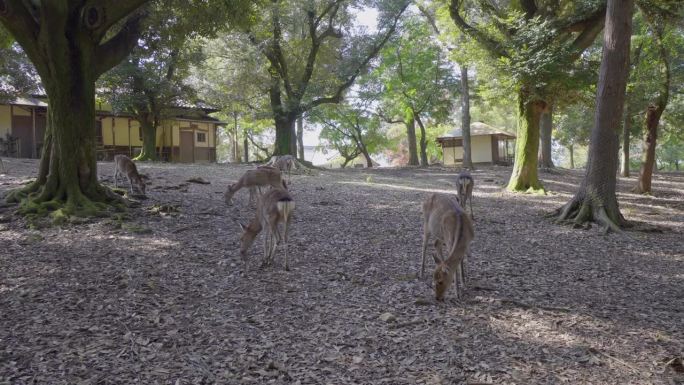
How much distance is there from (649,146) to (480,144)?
23525mm

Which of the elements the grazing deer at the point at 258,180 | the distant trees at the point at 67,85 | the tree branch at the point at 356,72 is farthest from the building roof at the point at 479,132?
the distant trees at the point at 67,85

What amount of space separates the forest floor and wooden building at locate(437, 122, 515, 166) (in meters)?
30.8

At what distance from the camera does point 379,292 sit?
638 cm

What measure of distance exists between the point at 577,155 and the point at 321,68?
5933cm

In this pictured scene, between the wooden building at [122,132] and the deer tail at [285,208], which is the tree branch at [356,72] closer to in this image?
the wooden building at [122,132]

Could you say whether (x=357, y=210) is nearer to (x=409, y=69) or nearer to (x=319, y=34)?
(x=319, y=34)

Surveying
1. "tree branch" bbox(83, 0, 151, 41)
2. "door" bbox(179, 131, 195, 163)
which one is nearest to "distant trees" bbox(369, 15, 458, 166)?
"door" bbox(179, 131, 195, 163)

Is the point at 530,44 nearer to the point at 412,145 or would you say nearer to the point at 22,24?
the point at 22,24

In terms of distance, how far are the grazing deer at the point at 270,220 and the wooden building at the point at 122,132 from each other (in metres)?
22.8

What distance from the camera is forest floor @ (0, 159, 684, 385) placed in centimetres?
435

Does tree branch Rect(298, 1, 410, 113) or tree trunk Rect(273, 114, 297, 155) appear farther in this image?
tree trunk Rect(273, 114, 297, 155)

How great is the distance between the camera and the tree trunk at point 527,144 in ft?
52.5

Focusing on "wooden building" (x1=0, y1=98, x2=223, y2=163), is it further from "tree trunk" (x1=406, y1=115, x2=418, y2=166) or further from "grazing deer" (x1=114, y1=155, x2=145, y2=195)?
"grazing deer" (x1=114, y1=155, x2=145, y2=195)

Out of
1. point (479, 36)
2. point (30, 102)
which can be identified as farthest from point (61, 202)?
point (30, 102)
